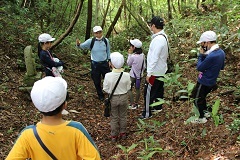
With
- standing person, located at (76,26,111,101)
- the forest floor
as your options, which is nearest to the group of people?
standing person, located at (76,26,111,101)

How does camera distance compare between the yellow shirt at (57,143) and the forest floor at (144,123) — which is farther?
the forest floor at (144,123)

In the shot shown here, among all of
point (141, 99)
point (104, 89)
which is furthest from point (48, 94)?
point (141, 99)

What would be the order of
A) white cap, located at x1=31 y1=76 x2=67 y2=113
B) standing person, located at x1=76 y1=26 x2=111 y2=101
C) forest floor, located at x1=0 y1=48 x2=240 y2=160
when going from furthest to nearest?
standing person, located at x1=76 y1=26 x2=111 y2=101
forest floor, located at x1=0 y1=48 x2=240 y2=160
white cap, located at x1=31 y1=76 x2=67 y2=113

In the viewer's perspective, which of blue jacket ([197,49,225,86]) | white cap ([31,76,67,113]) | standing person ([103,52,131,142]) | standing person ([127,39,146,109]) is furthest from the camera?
standing person ([127,39,146,109])

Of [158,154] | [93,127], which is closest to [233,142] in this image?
[158,154]

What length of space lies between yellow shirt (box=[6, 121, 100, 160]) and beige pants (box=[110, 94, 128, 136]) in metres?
3.17

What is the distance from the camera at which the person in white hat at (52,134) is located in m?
2.12

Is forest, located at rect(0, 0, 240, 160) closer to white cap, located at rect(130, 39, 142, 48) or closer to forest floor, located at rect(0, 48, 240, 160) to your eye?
forest floor, located at rect(0, 48, 240, 160)

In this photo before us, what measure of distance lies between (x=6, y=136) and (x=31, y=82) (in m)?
2.25

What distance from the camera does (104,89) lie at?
5.43m

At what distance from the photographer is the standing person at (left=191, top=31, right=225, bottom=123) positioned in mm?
→ 4750

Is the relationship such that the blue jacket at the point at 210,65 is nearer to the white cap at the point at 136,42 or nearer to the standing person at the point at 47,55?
the white cap at the point at 136,42

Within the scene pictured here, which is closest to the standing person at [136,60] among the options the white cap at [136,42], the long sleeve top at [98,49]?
the white cap at [136,42]

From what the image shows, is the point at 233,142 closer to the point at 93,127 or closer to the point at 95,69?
the point at 93,127
